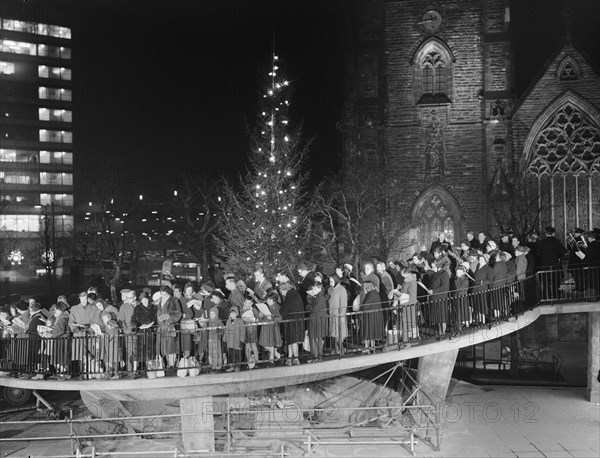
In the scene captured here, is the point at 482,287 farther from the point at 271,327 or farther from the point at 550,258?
the point at 271,327

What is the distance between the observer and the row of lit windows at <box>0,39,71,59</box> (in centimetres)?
9331

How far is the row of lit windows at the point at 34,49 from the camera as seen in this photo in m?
93.3

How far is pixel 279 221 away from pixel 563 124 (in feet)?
52.8

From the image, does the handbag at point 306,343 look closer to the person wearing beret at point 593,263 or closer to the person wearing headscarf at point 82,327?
the person wearing headscarf at point 82,327

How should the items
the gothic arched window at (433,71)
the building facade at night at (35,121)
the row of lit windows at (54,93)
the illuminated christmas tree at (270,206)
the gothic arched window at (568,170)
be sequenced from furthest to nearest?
1. the row of lit windows at (54,93)
2. the building facade at night at (35,121)
3. the gothic arched window at (433,71)
4. the gothic arched window at (568,170)
5. the illuminated christmas tree at (270,206)

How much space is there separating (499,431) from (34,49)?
95163mm

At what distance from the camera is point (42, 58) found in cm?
9644

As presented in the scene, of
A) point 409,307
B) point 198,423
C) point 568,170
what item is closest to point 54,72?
point 568,170

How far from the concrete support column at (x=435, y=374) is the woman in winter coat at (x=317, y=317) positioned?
3.44 meters

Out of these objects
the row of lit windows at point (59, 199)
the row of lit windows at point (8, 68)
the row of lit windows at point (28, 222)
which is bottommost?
the row of lit windows at point (28, 222)

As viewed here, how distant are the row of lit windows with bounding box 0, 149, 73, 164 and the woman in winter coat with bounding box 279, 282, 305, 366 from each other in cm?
8463

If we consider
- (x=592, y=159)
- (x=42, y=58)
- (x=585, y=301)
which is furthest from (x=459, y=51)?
(x=42, y=58)

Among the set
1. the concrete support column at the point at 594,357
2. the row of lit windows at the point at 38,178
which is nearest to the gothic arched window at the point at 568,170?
the concrete support column at the point at 594,357

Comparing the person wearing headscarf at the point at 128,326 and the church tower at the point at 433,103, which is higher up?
the church tower at the point at 433,103
